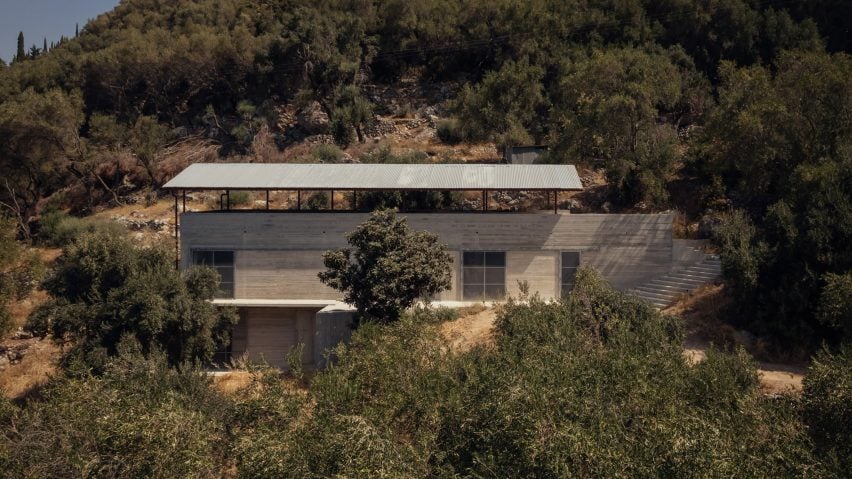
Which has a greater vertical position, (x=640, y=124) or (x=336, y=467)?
(x=640, y=124)

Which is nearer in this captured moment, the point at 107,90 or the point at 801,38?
the point at 801,38

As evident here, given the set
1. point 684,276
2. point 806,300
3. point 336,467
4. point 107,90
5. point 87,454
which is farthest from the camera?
point 107,90

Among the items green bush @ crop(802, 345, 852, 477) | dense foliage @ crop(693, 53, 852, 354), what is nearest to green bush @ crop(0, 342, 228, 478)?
green bush @ crop(802, 345, 852, 477)

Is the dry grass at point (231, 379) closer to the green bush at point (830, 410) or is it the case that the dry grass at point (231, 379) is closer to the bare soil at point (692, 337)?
the bare soil at point (692, 337)

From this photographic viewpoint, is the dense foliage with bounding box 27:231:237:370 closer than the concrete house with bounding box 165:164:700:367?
Yes

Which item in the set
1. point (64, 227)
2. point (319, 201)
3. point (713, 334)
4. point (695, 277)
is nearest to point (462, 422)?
point (713, 334)

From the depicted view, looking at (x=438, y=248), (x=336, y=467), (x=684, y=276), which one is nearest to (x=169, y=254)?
(x=438, y=248)

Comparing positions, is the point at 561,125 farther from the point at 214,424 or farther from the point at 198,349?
the point at 214,424

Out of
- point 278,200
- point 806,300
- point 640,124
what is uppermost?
Answer: point 640,124

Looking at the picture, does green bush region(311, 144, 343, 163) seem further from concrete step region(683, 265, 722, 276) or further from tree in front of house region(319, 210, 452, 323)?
concrete step region(683, 265, 722, 276)
